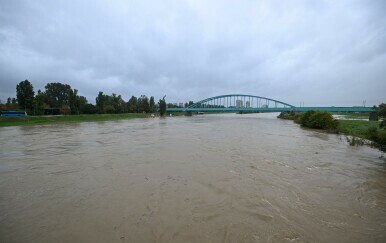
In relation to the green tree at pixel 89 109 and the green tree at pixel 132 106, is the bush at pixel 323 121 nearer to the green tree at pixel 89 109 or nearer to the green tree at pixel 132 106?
the green tree at pixel 89 109

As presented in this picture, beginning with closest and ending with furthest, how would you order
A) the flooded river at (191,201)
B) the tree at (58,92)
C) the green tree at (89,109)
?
the flooded river at (191,201)
the green tree at (89,109)
the tree at (58,92)

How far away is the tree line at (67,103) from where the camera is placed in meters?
52.4

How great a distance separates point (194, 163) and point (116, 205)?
5939 mm

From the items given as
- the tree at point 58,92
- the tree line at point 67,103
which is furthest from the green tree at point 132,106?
the tree at point 58,92

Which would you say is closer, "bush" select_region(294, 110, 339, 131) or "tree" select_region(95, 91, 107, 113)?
"bush" select_region(294, 110, 339, 131)

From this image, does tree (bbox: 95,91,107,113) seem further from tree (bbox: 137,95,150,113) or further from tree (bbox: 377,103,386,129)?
tree (bbox: 377,103,386,129)

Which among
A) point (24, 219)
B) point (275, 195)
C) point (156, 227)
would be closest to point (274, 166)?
point (275, 195)

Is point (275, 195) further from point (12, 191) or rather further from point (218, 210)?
point (12, 191)

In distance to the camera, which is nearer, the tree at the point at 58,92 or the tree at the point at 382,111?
the tree at the point at 382,111

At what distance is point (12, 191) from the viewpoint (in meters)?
7.74

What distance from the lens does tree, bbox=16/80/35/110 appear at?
51875mm

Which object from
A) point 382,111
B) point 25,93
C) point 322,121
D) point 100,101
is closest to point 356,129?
point 322,121

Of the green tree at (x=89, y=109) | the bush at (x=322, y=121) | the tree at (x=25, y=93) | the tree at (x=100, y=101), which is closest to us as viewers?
the bush at (x=322, y=121)

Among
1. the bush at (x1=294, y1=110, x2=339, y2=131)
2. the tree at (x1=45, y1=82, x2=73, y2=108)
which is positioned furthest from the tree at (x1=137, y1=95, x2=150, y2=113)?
the bush at (x1=294, y1=110, x2=339, y2=131)
